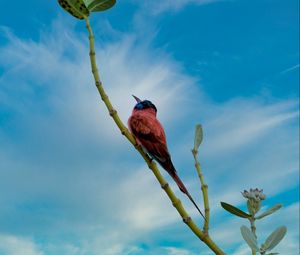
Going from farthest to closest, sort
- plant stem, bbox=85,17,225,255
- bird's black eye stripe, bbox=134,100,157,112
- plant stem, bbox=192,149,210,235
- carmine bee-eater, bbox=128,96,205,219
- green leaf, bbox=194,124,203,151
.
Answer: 1. bird's black eye stripe, bbox=134,100,157,112
2. carmine bee-eater, bbox=128,96,205,219
3. green leaf, bbox=194,124,203,151
4. plant stem, bbox=192,149,210,235
5. plant stem, bbox=85,17,225,255

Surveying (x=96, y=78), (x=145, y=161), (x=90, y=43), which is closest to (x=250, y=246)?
(x=145, y=161)

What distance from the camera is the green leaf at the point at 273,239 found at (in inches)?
48.2

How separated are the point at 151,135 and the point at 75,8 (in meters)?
0.58

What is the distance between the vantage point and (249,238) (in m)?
1.23

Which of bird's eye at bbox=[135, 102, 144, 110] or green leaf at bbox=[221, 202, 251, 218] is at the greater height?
bird's eye at bbox=[135, 102, 144, 110]

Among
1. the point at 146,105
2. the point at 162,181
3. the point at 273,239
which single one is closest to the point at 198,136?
the point at 162,181

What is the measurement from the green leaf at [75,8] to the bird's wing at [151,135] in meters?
0.53

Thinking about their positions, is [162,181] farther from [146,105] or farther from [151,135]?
[146,105]

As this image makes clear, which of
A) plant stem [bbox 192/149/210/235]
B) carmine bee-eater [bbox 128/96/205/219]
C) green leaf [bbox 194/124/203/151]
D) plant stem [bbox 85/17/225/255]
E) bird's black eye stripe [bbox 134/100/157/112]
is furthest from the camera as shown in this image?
bird's black eye stripe [bbox 134/100/157/112]

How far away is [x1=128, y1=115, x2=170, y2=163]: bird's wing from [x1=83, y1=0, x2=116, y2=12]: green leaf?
1.72 ft

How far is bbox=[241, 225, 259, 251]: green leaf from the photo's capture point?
1222 mm

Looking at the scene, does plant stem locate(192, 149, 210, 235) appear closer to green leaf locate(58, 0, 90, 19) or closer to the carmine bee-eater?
the carmine bee-eater

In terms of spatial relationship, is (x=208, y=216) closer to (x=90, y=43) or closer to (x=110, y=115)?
(x=110, y=115)

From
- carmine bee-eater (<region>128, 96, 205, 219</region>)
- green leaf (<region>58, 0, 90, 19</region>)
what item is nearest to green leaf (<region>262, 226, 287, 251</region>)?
carmine bee-eater (<region>128, 96, 205, 219</region>)
